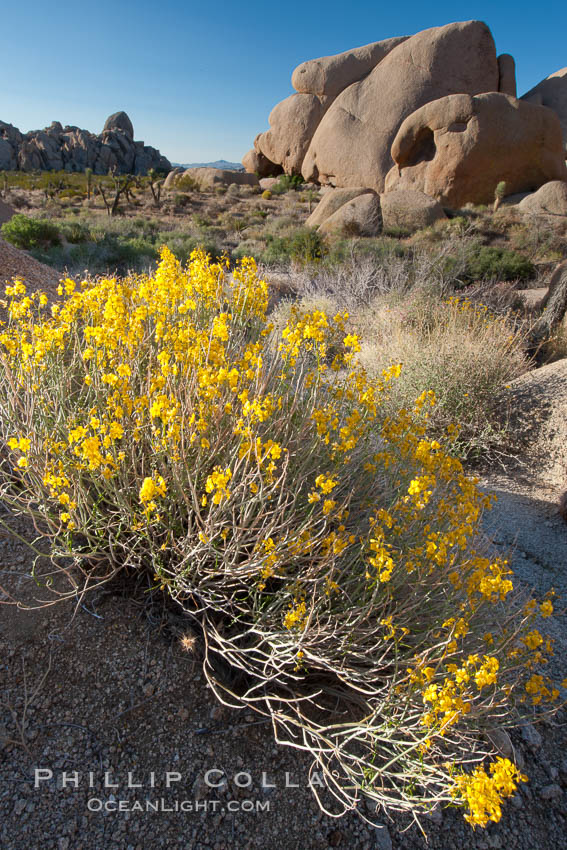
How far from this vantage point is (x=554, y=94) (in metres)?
28.8

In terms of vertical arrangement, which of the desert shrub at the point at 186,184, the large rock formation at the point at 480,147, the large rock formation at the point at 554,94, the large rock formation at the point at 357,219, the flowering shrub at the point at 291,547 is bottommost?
the flowering shrub at the point at 291,547

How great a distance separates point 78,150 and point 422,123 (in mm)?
50405

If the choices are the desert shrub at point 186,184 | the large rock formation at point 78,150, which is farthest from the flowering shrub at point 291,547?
the large rock formation at point 78,150

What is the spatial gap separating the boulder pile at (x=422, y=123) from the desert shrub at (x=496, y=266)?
18.3 ft

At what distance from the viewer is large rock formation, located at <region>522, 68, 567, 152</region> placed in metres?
28.1

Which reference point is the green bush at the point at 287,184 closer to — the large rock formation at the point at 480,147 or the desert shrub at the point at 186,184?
the desert shrub at the point at 186,184

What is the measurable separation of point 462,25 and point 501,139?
9339 mm

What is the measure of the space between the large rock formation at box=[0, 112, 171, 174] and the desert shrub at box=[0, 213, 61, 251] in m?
45.7

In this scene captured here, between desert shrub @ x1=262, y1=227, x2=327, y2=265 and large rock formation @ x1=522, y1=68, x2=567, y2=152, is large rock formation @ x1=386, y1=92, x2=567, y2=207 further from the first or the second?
desert shrub @ x1=262, y1=227, x2=327, y2=265

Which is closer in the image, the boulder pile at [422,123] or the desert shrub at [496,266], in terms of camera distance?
the desert shrub at [496,266]

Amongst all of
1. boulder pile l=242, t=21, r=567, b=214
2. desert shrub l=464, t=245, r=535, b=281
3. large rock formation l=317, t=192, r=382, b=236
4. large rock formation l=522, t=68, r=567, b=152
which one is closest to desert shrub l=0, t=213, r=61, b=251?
large rock formation l=317, t=192, r=382, b=236

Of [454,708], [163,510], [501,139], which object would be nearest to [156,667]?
[163,510]

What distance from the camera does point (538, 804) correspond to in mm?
1960

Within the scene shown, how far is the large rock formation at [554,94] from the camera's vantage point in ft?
92.3
